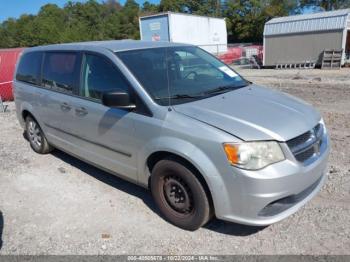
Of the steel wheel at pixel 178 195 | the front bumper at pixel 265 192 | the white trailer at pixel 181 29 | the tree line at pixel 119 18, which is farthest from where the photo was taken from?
the tree line at pixel 119 18

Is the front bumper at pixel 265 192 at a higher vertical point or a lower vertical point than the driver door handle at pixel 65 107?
lower

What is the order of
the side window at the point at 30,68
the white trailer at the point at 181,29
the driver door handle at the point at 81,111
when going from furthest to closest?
1. the white trailer at the point at 181,29
2. the side window at the point at 30,68
3. the driver door handle at the point at 81,111

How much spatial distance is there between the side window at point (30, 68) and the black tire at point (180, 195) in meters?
3.01

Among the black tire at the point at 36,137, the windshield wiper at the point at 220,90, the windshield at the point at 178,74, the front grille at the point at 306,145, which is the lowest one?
the black tire at the point at 36,137

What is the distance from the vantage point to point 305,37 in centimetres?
2227

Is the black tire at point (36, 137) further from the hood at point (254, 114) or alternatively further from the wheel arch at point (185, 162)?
the hood at point (254, 114)

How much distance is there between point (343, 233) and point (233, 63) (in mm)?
27969

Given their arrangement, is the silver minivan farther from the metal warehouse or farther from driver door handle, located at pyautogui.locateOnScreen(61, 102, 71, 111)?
the metal warehouse

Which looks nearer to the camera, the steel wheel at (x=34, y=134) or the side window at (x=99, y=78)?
the side window at (x=99, y=78)

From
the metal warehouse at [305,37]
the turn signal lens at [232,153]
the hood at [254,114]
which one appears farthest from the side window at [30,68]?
the metal warehouse at [305,37]

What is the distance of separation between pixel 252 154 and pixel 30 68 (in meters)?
4.34

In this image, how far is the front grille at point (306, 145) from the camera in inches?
120

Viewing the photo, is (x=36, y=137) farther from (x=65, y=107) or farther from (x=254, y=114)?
(x=254, y=114)

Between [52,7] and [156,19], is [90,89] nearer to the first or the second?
[156,19]
